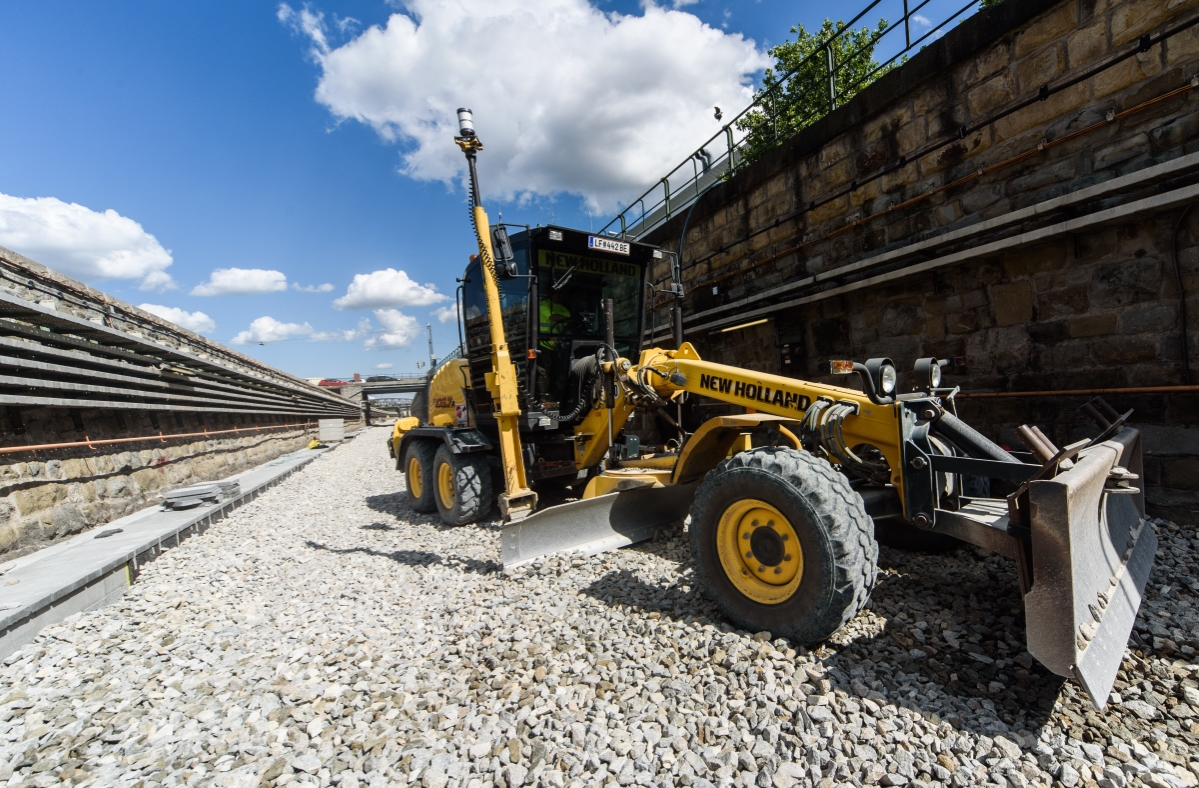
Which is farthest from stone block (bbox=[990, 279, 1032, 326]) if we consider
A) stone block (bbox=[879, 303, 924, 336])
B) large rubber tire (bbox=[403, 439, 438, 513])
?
large rubber tire (bbox=[403, 439, 438, 513])

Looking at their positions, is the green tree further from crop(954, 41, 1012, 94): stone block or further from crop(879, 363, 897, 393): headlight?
crop(879, 363, 897, 393): headlight

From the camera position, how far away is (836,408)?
3.06 meters

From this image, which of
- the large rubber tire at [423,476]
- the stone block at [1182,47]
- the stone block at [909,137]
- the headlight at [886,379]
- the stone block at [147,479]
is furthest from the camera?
the stone block at [147,479]

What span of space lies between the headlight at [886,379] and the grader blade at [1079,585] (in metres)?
0.84

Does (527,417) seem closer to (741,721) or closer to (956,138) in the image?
(741,721)

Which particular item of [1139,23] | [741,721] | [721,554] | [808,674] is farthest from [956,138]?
[741,721]

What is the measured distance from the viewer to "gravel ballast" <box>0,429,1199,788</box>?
1922mm

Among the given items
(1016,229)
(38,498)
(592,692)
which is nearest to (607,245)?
(1016,229)

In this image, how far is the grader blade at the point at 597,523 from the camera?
13.0 feet

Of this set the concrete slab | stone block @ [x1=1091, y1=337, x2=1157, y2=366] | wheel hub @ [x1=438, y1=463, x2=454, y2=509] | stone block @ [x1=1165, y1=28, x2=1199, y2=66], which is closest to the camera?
the concrete slab

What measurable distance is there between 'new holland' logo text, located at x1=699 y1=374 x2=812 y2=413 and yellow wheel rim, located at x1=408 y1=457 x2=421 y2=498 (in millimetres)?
4469

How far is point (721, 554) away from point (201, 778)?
2.45 m

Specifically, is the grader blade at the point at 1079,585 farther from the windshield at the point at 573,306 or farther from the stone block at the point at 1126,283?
the windshield at the point at 573,306

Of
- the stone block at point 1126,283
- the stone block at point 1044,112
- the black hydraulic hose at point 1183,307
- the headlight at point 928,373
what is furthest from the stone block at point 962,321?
the headlight at point 928,373
